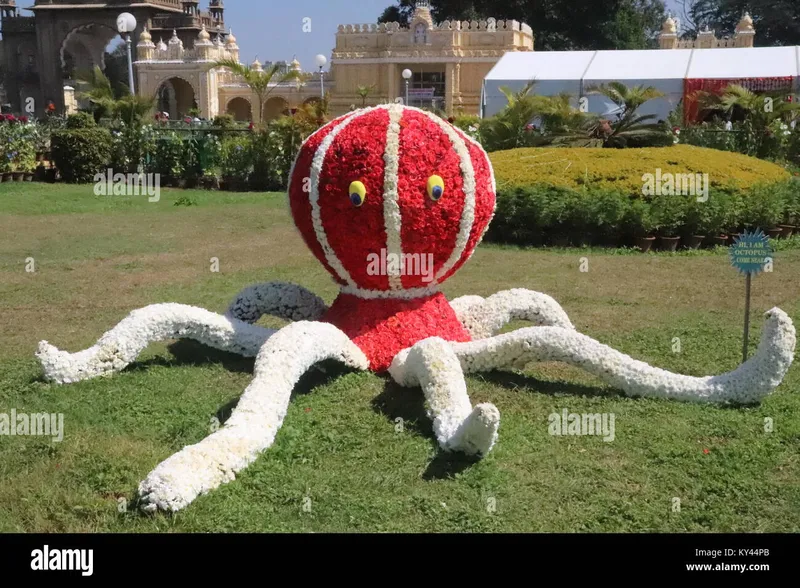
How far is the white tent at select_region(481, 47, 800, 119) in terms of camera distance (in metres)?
21.7

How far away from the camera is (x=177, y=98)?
138 ft

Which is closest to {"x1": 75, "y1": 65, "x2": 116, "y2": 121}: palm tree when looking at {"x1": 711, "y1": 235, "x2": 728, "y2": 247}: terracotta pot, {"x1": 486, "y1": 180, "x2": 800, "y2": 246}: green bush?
{"x1": 486, "y1": 180, "x2": 800, "y2": 246}: green bush

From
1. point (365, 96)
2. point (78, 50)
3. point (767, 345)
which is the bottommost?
point (767, 345)

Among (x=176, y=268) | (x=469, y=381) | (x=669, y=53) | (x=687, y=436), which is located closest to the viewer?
(x=687, y=436)

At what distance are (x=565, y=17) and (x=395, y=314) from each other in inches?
1568

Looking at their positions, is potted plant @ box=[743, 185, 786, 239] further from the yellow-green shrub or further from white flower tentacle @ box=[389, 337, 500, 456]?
white flower tentacle @ box=[389, 337, 500, 456]

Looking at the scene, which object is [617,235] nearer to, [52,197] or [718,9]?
[52,197]

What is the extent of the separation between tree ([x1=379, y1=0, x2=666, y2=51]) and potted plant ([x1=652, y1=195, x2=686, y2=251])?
3243 cm

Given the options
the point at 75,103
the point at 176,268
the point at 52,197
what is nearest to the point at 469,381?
the point at 176,268

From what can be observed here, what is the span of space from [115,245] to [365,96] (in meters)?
23.6

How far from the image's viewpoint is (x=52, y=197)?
15.4 metres

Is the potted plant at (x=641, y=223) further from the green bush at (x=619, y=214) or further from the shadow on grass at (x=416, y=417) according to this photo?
the shadow on grass at (x=416, y=417)

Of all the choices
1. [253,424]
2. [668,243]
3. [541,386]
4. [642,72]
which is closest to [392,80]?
[642,72]

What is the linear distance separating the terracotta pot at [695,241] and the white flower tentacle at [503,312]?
17.6 feet
